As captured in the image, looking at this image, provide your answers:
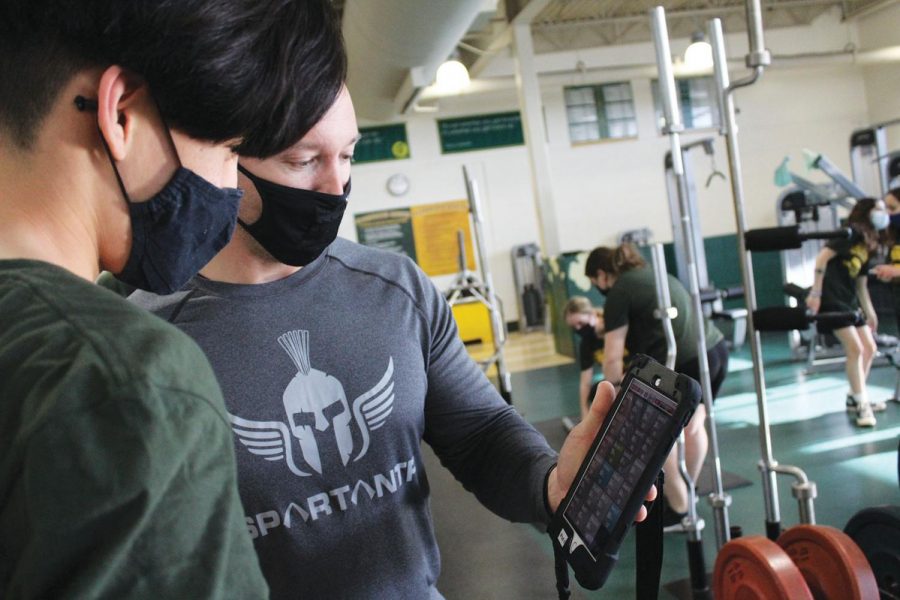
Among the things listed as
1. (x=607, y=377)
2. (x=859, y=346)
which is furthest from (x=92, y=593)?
(x=859, y=346)

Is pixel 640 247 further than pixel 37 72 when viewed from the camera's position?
Yes

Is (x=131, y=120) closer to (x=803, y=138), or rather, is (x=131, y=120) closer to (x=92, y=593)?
(x=92, y=593)

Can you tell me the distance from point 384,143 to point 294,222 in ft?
33.2

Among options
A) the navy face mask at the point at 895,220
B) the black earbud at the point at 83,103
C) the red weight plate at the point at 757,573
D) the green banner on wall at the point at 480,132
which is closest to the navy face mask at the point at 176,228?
the black earbud at the point at 83,103

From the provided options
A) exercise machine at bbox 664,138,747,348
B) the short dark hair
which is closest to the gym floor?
exercise machine at bbox 664,138,747,348

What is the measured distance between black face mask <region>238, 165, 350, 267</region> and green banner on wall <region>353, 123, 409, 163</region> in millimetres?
9929

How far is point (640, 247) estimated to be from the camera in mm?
8672

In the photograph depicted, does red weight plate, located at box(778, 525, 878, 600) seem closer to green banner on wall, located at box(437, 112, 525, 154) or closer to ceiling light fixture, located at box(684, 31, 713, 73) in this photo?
ceiling light fixture, located at box(684, 31, 713, 73)

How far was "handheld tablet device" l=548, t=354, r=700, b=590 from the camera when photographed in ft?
2.88

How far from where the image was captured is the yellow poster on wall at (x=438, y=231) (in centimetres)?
1127

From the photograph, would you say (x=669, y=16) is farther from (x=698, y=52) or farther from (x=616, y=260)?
(x=616, y=260)

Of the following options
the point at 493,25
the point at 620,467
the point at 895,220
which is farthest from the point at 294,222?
the point at 493,25

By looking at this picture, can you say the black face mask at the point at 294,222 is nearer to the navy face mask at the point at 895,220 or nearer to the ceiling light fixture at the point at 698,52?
the navy face mask at the point at 895,220

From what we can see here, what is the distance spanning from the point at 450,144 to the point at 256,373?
1042cm
